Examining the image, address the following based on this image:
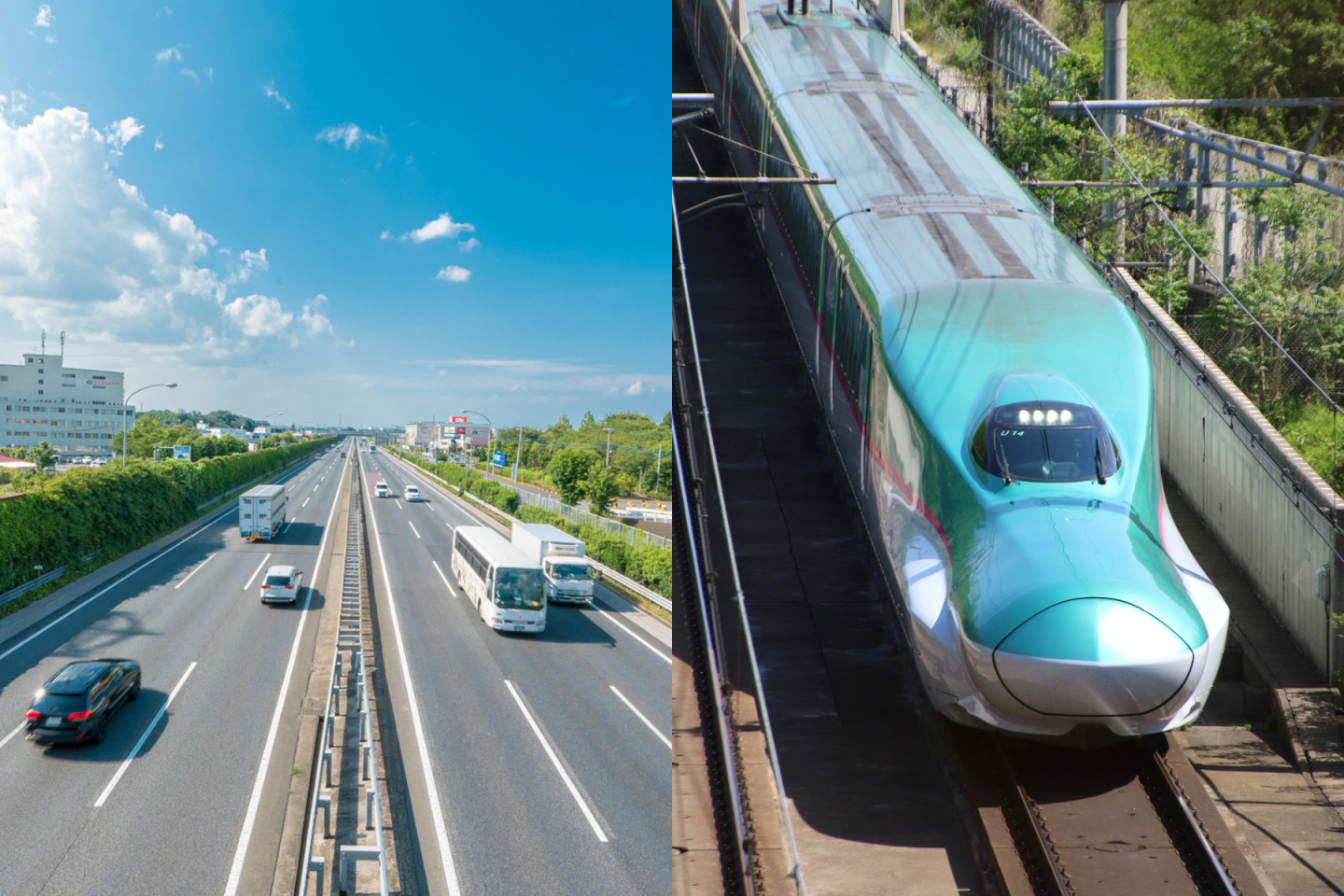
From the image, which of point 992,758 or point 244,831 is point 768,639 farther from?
point 244,831

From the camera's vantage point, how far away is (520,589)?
648 cm

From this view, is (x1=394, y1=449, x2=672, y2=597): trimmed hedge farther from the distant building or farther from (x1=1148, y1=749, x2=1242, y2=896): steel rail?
(x1=1148, y1=749, x2=1242, y2=896): steel rail

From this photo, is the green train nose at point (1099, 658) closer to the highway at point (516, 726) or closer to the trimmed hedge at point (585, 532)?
the highway at point (516, 726)

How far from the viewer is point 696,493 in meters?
11.1

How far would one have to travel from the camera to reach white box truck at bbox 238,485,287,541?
571 cm

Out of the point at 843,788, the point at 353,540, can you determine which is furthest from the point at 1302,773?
the point at 353,540

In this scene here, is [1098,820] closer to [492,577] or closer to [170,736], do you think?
[492,577]

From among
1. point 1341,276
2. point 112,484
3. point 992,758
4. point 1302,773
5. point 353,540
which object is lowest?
point 1302,773

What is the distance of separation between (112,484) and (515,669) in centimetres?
409

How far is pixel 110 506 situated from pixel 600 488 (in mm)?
2802

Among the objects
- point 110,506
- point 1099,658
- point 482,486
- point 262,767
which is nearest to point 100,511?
point 110,506

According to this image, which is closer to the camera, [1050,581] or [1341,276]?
[1050,581]

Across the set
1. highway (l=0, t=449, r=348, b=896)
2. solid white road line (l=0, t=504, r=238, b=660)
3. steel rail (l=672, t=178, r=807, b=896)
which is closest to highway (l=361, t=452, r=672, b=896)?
highway (l=0, t=449, r=348, b=896)

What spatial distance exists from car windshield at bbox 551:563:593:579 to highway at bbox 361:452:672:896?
0.92 ft
